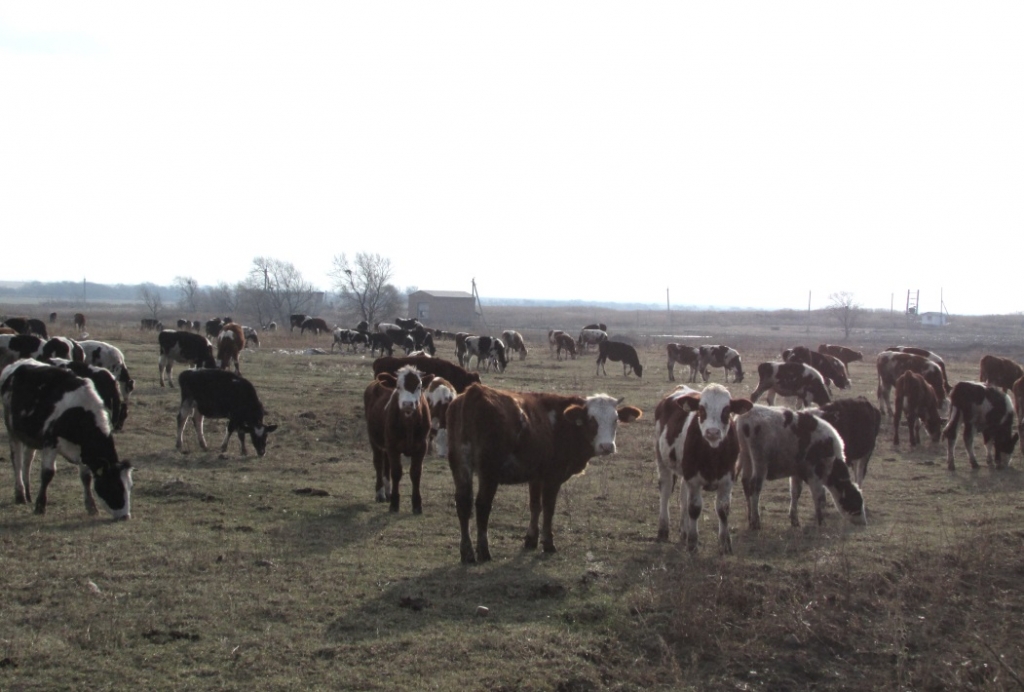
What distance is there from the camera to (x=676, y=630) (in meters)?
7.90

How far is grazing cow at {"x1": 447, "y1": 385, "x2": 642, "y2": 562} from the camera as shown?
10016mm

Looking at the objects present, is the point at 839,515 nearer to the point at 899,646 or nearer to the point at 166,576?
the point at 899,646

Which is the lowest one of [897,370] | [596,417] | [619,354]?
[619,354]

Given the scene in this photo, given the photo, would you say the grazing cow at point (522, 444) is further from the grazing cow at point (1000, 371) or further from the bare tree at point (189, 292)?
the bare tree at point (189, 292)

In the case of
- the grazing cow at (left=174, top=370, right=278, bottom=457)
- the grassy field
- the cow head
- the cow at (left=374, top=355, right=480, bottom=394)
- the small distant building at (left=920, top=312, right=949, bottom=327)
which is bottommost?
the grassy field

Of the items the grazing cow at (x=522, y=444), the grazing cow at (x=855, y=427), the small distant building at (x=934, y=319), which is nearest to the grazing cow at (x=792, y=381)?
the grazing cow at (x=855, y=427)

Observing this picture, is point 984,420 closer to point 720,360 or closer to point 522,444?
point 522,444

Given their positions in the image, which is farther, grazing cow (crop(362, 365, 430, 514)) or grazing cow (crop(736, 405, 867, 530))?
grazing cow (crop(362, 365, 430, 514))

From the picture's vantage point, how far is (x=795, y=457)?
41.5ft

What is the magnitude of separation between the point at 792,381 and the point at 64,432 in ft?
59.8

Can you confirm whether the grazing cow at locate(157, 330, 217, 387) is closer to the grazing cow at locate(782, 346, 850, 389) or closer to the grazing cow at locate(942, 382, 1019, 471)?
the grazing cow at locate(782, 346, 850, 389)

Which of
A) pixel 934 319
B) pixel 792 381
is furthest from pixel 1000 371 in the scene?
pixel 934 319

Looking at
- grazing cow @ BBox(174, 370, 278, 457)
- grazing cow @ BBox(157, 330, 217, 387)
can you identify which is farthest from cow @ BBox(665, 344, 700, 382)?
grazing cow @ BBox(174, 370, 278, 457)

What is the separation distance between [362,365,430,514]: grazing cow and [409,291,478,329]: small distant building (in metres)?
80.9
